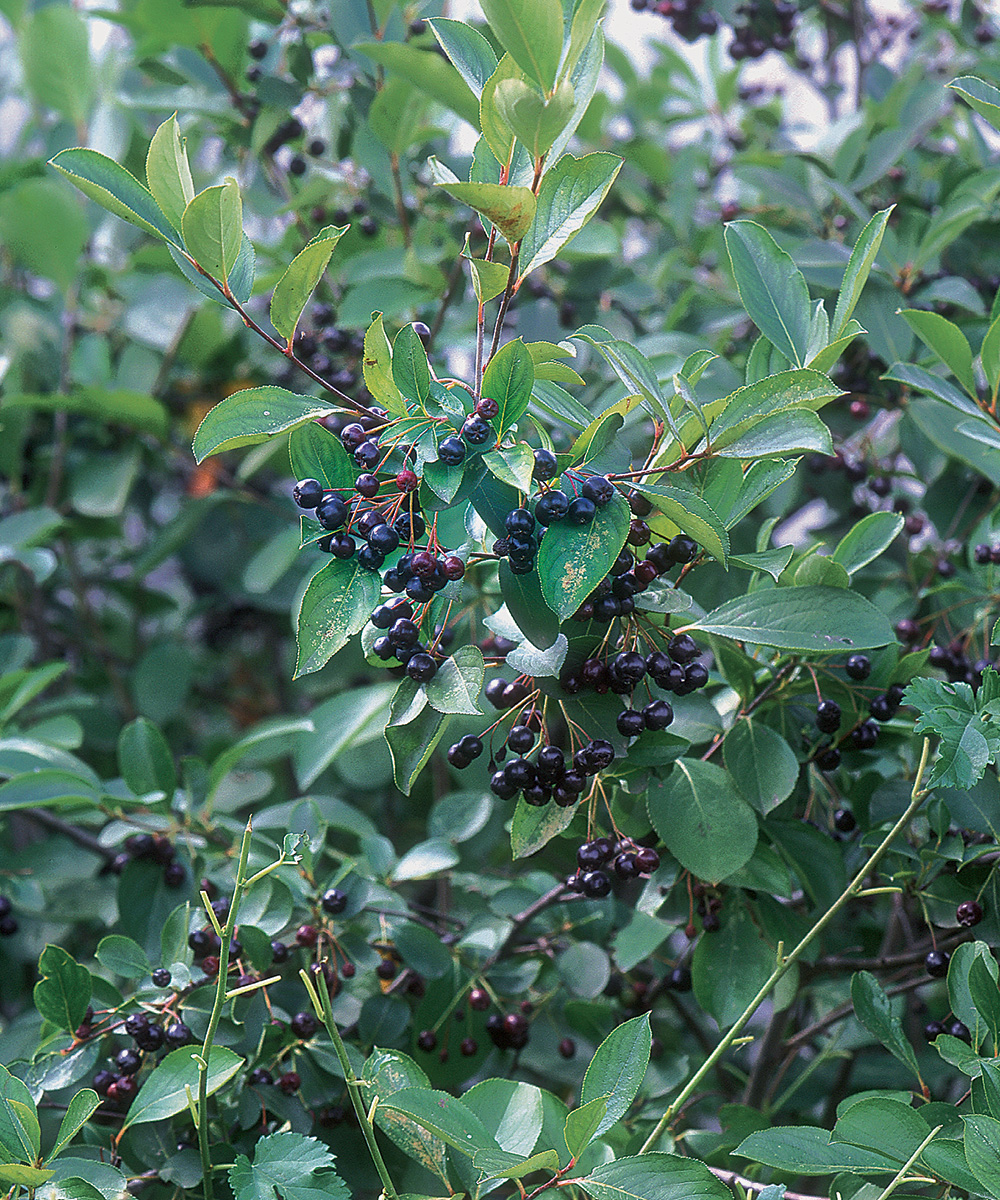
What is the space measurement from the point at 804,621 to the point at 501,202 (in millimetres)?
318

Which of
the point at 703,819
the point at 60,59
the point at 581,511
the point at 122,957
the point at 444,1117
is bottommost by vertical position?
the point at 122,957

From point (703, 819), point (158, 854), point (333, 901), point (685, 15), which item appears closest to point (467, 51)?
point (703, 819)

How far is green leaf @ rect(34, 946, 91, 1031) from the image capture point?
0.74m

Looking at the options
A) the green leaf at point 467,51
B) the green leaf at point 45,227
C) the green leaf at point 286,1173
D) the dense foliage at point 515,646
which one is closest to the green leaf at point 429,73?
the dense foliage at point 515,646

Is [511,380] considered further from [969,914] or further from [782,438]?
[969,914]

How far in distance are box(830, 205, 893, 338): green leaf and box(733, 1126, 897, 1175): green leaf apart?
51cm

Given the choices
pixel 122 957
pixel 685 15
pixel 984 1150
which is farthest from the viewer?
pixel 685 15

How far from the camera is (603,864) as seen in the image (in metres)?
0.74

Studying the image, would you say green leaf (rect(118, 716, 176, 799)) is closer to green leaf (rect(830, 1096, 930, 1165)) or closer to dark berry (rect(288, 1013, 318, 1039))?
dark berry (rect(288, 1013, 318, 1039))

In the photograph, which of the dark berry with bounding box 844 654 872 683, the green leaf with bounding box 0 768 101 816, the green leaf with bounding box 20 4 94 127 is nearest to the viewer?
the dark berry with bounding box 844 654 872 683

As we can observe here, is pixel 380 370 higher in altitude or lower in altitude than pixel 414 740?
higher

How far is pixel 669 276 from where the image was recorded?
1446mm

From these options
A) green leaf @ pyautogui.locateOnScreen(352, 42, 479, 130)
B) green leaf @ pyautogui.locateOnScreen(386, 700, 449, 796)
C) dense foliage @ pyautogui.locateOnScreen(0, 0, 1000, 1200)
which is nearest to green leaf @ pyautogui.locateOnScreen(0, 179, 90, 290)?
dense foliage @ pyautogui.locateOnScreen(0, 0, 1000, 1200)

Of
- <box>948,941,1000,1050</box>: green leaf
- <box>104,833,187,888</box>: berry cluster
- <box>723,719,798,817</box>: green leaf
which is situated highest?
<box>723,719,798,817</box>: green leaf
